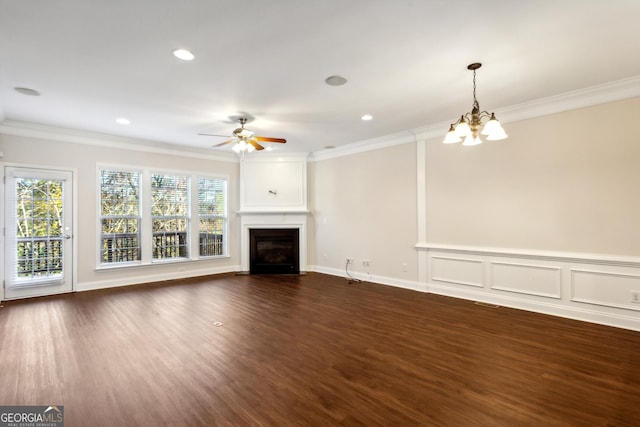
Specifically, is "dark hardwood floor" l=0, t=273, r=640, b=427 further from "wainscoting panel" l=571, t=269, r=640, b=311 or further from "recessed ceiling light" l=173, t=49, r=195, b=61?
"recessed ceiling light" l=173, t=49, r=195, b=61

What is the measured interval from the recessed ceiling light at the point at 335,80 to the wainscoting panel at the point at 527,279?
3404 mm

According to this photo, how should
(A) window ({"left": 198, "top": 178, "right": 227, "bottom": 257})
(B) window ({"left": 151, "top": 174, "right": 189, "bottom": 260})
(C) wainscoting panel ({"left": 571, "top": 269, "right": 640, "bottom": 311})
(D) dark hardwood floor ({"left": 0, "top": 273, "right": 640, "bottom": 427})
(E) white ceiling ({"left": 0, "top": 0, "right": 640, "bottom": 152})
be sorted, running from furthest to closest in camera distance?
(A) window ({"left": 198, "top": 178, "right": 227, "bottom": 257}) < (B) window ({"left": 151, "top": 174, "right": 189, "bottom": 260}) < (C) wainscoting panel ({"left": 571, "top": 269, "right": 640, "bottom": 311}) < (E) white ceiling ({"left": 0, "top": 0, "right": 640, "bottom": 152}) < (D) dark hardwood floor ({"left": 0, "top": 273, "right": 640, "bottom": 427})

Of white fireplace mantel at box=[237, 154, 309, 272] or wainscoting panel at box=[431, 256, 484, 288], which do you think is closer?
wainscoting panel at box=[431, 256, 484, 288]

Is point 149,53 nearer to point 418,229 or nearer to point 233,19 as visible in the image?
point 233,19

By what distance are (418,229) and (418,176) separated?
0.94 m

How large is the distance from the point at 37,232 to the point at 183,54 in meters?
4.42

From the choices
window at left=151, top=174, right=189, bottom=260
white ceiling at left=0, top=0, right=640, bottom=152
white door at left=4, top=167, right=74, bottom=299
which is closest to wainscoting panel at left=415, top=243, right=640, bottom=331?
white ceiling at left=0, top=0, right=640, bottom=152

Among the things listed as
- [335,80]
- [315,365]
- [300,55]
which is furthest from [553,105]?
[315,365]

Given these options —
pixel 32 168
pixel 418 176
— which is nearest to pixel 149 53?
pixel 32 168

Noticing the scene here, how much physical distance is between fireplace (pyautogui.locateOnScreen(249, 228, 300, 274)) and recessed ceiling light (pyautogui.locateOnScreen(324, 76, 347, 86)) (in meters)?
4.15

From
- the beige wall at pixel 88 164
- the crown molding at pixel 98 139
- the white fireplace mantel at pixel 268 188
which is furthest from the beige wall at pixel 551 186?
the beige wall at pixel 88 164

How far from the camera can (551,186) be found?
410cm

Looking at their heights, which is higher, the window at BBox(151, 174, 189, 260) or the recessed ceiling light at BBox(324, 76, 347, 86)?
the recessed ceiling light at BBox(324, 76, 347, 86)

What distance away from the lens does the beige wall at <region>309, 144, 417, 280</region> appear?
5.67m
